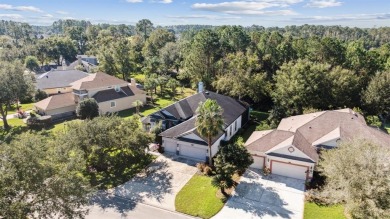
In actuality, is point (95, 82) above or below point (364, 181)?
above

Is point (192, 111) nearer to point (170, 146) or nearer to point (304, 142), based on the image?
point (170, 146)

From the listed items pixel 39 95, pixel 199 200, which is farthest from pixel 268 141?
pixel 39 95

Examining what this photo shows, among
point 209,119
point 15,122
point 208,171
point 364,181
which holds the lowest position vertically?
point 208,171

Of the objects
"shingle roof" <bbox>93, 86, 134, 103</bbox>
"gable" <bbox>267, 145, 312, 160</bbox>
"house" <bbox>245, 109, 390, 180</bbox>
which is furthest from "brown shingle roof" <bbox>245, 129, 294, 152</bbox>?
"shingle roof" <bbox>93, 86, 134, 103</bbox>

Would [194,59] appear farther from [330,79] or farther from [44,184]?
[44,184]

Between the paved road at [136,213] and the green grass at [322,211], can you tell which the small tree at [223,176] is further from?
the green grass at [322,211]

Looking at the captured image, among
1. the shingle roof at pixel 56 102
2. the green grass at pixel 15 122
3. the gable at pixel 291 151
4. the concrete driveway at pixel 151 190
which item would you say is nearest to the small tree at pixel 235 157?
the gable at pixel 291 151

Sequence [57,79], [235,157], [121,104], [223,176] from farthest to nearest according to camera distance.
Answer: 1. [57,79]
2. [121,104]
3. [235,157]
4. [223,176]
